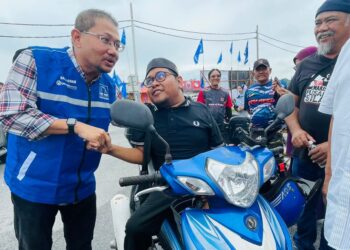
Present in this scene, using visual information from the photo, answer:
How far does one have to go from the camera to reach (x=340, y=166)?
1047mm

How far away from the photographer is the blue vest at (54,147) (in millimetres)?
1567

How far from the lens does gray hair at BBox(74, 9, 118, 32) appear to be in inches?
63.1

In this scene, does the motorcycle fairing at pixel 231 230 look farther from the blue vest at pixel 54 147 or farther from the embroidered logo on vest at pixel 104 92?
the embroidered logo on vest at pixel 104 92

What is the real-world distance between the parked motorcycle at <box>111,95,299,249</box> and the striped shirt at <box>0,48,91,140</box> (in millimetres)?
453

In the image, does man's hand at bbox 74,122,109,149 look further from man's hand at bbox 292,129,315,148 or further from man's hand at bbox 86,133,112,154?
man's hand at bbox 292,129,315,148

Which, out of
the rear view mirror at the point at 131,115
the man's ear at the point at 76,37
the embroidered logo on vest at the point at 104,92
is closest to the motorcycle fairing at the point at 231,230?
the rear view mirror at the point at 131,115

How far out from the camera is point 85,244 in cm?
205

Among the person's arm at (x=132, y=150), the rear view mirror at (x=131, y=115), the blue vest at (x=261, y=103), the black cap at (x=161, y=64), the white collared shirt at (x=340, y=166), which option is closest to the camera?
the white collared shirt at (x=340, y=166)

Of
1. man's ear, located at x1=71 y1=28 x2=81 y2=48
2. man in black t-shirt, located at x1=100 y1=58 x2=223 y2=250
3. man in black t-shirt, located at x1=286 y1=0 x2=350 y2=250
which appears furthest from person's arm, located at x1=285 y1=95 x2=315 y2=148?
man's ear, located at x1=71 y1=28 x2=81 y2=48

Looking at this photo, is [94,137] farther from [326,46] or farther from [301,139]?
[326,46]

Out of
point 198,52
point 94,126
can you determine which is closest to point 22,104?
point 94,126

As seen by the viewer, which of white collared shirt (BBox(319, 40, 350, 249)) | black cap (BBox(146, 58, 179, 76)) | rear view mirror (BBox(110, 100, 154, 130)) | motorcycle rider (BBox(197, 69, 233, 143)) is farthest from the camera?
motorcycle rider (BBox(197, 69, 233, 143))

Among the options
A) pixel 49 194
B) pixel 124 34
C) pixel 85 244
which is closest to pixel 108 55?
pixel 49 194

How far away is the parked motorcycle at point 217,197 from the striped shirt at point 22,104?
45cm
